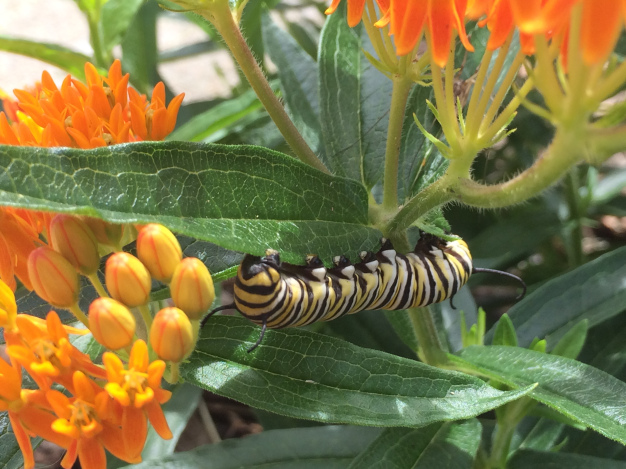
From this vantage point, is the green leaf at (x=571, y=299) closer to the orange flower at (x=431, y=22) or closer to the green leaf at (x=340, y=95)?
the green leaf at (x=340, y=95)

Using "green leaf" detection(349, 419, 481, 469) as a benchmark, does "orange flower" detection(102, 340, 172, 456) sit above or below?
above

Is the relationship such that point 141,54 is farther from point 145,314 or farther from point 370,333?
point 145,314

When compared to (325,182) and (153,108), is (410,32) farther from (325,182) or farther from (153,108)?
(153,108)

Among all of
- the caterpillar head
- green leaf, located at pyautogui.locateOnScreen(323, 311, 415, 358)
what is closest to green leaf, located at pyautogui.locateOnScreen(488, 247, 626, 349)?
green leaf, located at pyautogui.locateOnScreen(323, 311, 415, 358)

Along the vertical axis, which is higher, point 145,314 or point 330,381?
point 145,314

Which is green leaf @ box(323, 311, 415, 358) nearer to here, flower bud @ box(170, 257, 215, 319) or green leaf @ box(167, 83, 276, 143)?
green leaf @ box(167, 83, 276, 143)

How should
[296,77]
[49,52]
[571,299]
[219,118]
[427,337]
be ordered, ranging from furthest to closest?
1. [49,52]
2. [219,118]
3. [296,77]
4. [571,299]
5. [427,337]

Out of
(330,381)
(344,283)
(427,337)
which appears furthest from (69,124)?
(427,337)
